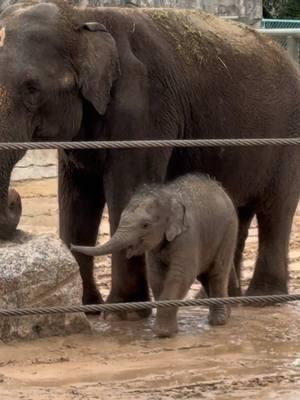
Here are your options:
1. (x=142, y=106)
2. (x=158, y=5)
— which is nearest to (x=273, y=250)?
(x=142, y=106)

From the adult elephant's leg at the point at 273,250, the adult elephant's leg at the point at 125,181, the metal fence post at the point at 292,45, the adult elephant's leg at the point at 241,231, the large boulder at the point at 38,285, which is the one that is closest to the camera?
the large boulder at the point at 38,285

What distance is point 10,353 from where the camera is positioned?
6113mm

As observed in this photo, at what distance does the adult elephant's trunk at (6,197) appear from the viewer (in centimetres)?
630

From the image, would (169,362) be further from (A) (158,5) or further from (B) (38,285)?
(A) (158,5)

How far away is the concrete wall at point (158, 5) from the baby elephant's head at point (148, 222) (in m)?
6.42

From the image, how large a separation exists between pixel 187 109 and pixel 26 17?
1.07 m

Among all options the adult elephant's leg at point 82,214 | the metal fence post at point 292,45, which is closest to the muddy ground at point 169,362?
the adult elephant's leg at point 82,214

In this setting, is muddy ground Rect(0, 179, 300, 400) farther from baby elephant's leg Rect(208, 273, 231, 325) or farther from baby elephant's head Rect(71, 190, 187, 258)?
baby elephant's head Rect(71, 190, 187, 258)

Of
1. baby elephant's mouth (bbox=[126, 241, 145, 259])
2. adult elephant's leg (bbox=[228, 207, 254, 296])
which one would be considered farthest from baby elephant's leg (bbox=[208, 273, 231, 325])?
adult elephant's leg (bbox=[228, 207, 254, 296])

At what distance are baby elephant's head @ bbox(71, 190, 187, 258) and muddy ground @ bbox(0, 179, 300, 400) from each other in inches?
18.7

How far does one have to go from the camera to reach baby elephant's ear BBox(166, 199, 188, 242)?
654 cm

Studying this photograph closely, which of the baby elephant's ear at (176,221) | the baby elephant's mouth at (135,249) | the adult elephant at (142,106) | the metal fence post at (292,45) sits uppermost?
the adult elephant at (142,106)

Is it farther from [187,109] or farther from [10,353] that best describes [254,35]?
[10,353]

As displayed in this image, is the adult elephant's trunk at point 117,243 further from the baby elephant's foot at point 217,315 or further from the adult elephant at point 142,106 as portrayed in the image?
the baby elephant's foot at point 217,315
